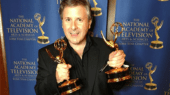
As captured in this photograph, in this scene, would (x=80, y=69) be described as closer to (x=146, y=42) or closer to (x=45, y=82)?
(x=45, y=82)

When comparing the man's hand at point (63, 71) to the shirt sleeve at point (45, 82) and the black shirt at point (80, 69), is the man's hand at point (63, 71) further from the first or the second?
the black shirt at point (80, 69)

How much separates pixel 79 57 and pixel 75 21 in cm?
37

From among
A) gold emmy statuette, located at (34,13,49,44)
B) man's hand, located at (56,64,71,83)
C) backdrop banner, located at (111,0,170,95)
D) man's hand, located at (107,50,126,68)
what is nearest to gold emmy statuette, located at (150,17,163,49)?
backdrop banner, located at (111,0,170,95)

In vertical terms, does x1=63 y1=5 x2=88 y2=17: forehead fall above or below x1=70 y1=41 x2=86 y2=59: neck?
above

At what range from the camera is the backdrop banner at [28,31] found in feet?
5.59

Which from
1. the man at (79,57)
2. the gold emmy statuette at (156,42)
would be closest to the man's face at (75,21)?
the man at (79,57)

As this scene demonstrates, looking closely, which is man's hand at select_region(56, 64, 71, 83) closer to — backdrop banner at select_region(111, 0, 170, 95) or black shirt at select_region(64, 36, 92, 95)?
black shirt at select_region(64, 36, 92, 95)

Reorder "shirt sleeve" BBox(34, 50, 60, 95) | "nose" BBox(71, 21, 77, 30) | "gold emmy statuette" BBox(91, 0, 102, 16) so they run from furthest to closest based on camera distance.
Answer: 1. "gold emmy statuette" BBox(91, 0, 102, 16)
2. "nose" BBox(71, 21, 77, 30)
3. "shirt sleeve" BBox(34, 50, 60, 95)

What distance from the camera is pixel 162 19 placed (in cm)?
172

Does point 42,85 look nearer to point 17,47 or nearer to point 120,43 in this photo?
point 17,47

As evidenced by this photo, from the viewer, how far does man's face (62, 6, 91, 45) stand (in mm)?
1202

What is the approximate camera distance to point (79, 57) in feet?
4.36

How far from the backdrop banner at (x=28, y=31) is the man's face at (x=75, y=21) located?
467 millimetres

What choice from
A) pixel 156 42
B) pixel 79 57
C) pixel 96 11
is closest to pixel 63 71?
pixel 79 57
